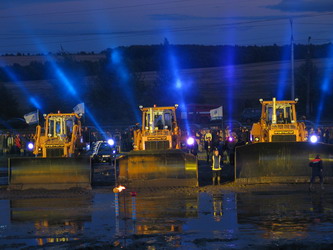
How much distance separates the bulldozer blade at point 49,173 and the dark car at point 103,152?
644 inches

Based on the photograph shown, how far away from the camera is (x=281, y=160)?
86.0ft

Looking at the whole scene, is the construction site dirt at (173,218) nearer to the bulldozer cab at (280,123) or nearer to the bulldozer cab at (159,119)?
the bulldozer cab at (280,123)

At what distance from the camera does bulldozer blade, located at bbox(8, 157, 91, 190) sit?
2628 centimetres

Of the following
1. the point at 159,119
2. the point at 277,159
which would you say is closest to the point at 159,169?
the point at 277,159

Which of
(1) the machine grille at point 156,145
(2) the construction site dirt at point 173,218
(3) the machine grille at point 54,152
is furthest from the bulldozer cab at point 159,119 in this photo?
(2) the construction site dirt at point 173,218

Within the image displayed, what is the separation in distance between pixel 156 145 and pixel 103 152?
13661mm

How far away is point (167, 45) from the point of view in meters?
94.3

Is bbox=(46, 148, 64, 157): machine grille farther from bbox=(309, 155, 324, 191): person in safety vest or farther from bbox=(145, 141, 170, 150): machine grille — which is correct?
bbox=(309, 155, 324, 191): person in safety vest

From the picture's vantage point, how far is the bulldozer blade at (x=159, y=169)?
85.4 ft

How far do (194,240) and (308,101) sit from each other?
170 feet

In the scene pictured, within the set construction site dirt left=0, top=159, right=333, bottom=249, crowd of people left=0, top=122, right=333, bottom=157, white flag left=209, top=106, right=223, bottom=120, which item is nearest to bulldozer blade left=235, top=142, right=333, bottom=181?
construction site dirt left=0, top=159, right=333, bottom=249

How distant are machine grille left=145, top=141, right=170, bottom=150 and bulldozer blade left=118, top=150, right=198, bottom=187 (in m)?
3.35

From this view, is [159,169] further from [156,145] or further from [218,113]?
[218,113]

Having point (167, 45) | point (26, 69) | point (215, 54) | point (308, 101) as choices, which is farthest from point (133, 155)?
point (215, 54)
